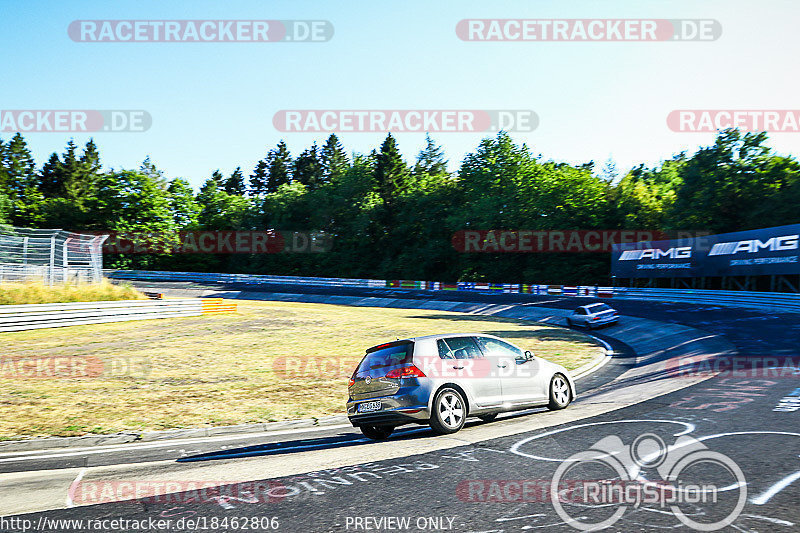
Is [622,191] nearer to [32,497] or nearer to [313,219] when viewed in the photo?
[313,219]

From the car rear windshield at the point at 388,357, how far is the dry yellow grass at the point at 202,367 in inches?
106

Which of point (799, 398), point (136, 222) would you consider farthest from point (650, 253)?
point (136, 222)

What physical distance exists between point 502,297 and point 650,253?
35.9 ft

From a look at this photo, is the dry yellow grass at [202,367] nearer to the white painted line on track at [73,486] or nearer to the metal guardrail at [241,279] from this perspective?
the white painted line on track at [73,486]

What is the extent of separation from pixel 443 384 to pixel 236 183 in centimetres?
12606

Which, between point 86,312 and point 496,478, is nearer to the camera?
point 496,478

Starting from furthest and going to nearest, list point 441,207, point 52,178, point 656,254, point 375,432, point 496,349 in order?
1. point 52,178
2. point 441,207
3. point 656,254
4. point 496,349
5. point 375,432

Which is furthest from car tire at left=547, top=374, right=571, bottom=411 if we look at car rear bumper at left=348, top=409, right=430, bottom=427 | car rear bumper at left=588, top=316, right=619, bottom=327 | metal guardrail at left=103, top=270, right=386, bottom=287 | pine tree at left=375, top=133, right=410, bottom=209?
pine tree at left=375, top=133, right=410, bottom=209

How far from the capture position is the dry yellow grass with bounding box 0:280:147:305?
81.3 ft

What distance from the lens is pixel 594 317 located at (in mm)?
30109

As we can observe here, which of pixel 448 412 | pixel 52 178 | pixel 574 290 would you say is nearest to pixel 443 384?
pixel 448 412

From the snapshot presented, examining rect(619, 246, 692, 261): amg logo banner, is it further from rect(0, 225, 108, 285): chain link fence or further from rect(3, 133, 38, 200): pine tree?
rect(3, 133, 38, 200): pine tree

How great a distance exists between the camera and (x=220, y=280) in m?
62.9

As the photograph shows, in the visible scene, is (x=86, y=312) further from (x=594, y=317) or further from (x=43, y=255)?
(x=594, y=317)
